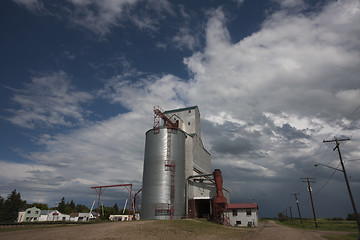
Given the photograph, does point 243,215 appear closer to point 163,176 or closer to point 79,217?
point 163,176

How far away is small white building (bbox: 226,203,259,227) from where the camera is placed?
5231cm

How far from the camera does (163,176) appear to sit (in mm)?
46438

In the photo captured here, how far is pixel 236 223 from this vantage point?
174ft

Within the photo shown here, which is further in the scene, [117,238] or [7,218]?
[7,218]

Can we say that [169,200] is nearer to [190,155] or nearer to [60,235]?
[190,155]

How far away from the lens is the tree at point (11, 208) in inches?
3336

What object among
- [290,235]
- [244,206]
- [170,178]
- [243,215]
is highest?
[170,178]

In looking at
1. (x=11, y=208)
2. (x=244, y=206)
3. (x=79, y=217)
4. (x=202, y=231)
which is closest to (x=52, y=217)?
(x=79, y=217)

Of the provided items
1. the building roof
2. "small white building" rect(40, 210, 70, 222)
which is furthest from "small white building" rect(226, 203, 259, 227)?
"small white building" rect(40, 210, 70, 222)

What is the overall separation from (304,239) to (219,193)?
30.2m

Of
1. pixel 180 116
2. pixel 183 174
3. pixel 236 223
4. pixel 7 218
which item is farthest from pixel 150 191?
pixel 7 218

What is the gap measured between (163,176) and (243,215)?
73.6ft

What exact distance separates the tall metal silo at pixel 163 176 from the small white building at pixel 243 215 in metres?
13.2

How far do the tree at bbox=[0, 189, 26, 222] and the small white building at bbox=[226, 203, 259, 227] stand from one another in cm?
8379
